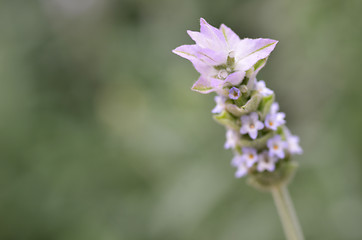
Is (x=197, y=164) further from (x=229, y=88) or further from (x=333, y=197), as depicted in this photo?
(x=229, y=88)

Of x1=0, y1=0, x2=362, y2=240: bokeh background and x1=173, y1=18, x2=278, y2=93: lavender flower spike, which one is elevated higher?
x1=0, y1=0, x2=362, y2=240: bokeh background

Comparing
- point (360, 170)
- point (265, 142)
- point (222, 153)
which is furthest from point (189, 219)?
point (265, 142)

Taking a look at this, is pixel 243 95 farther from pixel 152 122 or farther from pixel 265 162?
pixel 152 122

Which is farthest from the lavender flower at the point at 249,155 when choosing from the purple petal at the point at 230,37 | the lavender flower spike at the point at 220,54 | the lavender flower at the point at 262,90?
the purple petal at the point at 230,37

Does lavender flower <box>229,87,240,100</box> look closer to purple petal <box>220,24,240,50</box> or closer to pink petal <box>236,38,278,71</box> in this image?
pink petal <box>236,38,278,71</box>

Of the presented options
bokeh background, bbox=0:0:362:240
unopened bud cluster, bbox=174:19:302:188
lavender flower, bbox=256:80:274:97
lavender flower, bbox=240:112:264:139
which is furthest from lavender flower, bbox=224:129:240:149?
bokeh background, bbox=0:0:362:240

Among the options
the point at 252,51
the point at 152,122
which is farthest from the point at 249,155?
the point at 152,122

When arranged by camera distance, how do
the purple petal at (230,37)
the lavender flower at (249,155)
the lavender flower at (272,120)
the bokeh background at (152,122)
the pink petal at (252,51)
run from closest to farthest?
the pink petal at (252,51) < the purple petal at (230,37) < the lavender flower at (272,120) < the lavender flower at (249,155) < the bokeh background at (152,122)

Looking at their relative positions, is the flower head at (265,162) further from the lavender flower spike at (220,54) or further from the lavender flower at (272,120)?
the lavender flower spike at (220,54)
